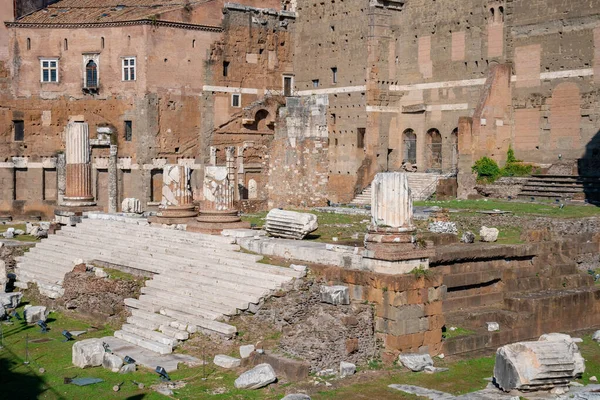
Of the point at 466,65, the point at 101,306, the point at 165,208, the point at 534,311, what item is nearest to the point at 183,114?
the point at 466,65

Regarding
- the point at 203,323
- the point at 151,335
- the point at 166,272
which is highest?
the point at 166,272

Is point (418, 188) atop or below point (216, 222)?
atop

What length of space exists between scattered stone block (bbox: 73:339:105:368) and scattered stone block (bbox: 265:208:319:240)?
563 centimetres

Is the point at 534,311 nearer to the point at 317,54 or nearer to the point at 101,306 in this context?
the point at 101,306

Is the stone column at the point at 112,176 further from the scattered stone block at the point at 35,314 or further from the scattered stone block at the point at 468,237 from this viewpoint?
the scattered stone block at the point at 468,237

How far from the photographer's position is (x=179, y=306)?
640 inches

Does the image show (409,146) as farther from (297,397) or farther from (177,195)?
(297,397)

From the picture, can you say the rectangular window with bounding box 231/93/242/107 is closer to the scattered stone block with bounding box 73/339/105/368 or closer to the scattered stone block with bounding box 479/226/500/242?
the scattered stone block with bounding box 479/226/500/242

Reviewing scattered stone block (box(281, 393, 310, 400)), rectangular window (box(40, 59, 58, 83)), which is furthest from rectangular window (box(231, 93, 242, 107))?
scattered stone block (box(281, 393, 310, 400))

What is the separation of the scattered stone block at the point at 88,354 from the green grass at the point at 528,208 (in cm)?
1277

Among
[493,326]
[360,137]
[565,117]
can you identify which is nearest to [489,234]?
[493,326]

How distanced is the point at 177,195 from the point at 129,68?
16678 mm

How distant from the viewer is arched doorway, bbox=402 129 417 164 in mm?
37047

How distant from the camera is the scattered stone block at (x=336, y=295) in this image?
14695 millimetres
